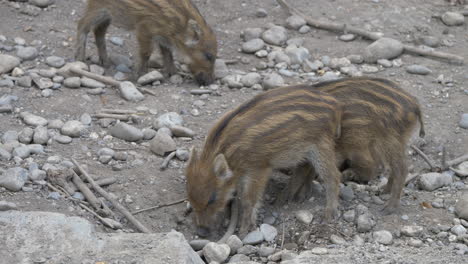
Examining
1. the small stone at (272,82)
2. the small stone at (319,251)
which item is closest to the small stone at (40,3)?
the small stone at (272,82)

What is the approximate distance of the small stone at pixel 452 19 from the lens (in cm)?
956

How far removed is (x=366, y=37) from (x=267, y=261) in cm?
435

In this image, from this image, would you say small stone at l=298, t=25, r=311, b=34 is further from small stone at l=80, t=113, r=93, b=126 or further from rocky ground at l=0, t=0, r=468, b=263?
small stone at l=80, t=113, r=93, b=126

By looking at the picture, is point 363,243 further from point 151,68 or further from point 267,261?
point 151,68

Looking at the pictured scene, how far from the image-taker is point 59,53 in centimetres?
883

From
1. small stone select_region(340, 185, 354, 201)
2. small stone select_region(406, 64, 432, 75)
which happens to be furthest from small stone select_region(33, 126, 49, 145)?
small stone select_region(406, 64, 432, 75)

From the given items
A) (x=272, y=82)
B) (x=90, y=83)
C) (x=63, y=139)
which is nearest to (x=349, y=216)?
(x=272, y=82)

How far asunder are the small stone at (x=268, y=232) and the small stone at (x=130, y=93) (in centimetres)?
232

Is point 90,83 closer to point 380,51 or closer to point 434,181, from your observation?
point 380,51

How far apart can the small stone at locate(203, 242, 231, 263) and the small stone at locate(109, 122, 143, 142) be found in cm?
168

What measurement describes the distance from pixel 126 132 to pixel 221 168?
138 centimetres

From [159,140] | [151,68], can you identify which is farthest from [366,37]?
[159,140]

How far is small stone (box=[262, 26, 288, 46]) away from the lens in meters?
9.16

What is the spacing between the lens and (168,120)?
7254 millimetres
